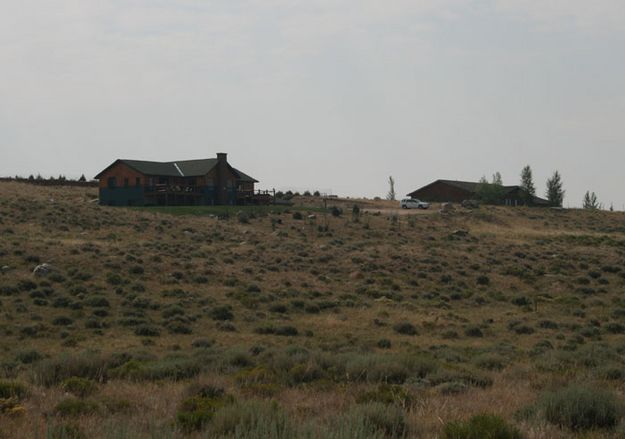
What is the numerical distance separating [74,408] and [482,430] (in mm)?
5856

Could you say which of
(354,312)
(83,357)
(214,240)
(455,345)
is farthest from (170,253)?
(83,357)

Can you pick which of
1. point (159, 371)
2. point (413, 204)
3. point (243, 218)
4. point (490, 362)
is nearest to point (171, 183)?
A: point (243, 218)

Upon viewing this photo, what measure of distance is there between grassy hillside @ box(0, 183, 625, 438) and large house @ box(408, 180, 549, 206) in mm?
31248

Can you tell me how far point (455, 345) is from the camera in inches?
985

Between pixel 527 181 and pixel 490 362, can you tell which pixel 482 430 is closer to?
pixel 490 362

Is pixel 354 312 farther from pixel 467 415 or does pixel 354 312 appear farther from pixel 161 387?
pixel 467 415

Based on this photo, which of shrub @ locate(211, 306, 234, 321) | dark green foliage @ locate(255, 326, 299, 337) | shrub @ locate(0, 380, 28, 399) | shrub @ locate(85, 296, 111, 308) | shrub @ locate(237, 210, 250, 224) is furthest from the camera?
shrub @ locate(237, 210, 250, 224)

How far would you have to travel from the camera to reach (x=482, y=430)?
8344mm

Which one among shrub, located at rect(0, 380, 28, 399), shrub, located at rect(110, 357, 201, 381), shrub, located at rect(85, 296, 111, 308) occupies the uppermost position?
shrub, located at rect(0, 380, 28, 399)

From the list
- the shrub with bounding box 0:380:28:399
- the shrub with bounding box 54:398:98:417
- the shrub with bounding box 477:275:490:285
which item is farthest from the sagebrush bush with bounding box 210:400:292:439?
the shrub with bounding box 477:275:490:285

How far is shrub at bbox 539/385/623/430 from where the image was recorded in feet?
31.1

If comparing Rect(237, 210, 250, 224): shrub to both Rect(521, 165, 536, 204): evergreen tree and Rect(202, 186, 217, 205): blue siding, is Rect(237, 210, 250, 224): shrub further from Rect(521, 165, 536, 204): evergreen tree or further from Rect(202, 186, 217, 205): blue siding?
Rect(521, 165, 536, 204): evergreen tree

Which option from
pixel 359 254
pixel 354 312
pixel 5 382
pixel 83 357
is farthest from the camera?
pixel 359 254

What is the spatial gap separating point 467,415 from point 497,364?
8.59m
